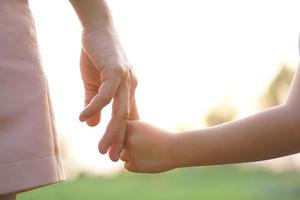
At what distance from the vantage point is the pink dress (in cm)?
131

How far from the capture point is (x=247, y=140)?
4.82ft

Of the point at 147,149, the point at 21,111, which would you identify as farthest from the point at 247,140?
the point at 21,111

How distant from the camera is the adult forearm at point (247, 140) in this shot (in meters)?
1.46

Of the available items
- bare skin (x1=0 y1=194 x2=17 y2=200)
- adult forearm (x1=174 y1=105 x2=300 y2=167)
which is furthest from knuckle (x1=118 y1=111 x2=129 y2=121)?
bare skin (x1=0 y1=194 x2=17 y2=200)

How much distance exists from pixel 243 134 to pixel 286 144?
0.08m

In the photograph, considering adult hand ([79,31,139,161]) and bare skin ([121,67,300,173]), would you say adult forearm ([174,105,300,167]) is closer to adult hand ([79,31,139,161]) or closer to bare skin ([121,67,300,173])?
bare skin ([121,67,300,173])

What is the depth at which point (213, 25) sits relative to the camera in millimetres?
8180

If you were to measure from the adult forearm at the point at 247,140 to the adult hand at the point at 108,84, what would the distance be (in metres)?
0.13

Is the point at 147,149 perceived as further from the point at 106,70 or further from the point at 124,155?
the point at 106,70

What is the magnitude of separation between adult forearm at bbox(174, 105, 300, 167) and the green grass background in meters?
3.91

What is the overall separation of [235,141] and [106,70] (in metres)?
0.27

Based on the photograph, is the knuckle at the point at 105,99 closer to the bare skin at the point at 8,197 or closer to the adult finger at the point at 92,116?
the adult finger at the point at 92,116

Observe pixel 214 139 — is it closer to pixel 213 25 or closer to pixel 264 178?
pixel 264 178

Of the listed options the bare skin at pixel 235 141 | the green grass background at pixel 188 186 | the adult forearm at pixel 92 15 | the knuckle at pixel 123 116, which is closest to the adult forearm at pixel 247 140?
the bare skin at pixel 235 141
